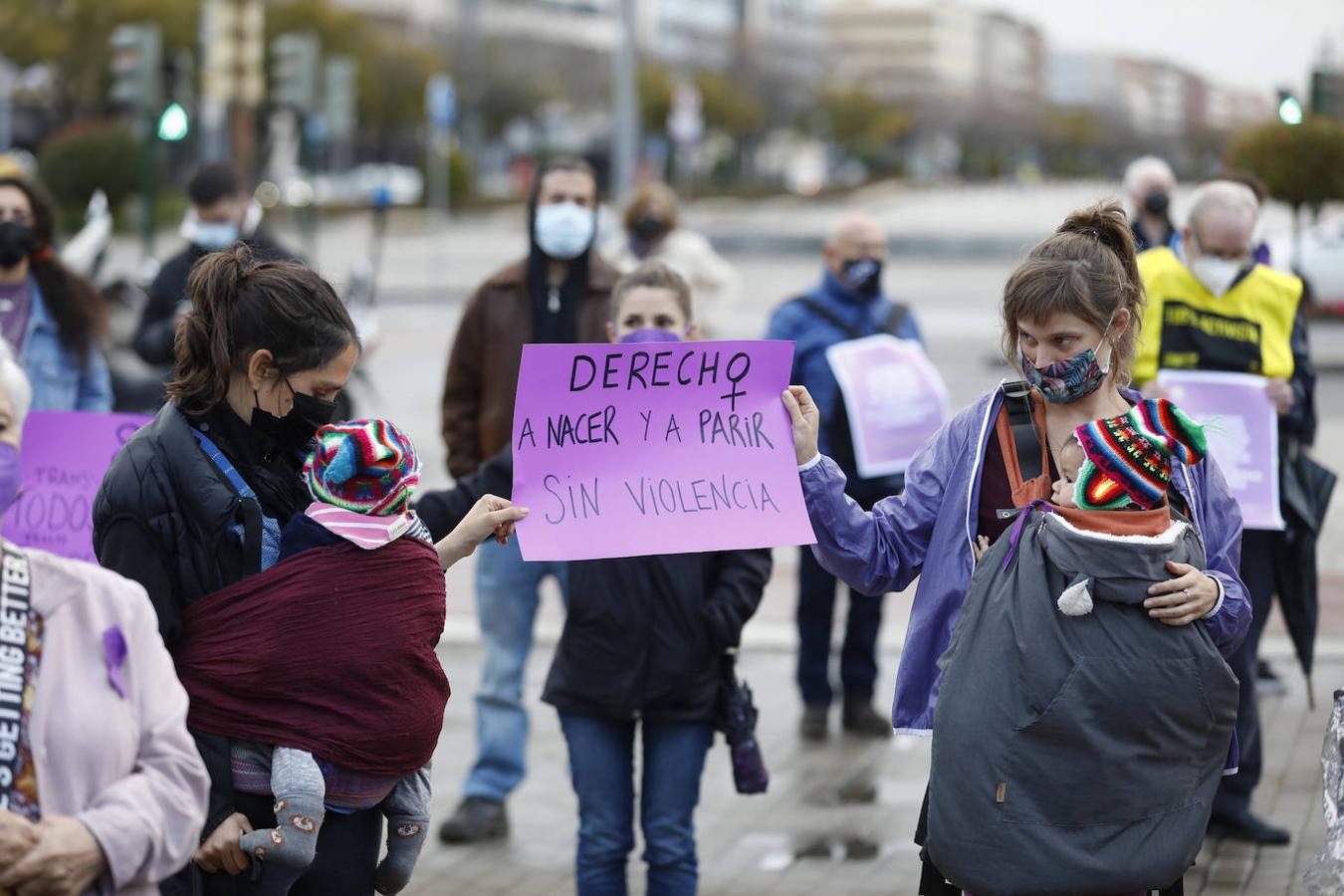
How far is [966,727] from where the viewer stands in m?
3.27

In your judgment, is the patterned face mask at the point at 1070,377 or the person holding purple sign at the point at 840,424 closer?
the patterned face mask at the point at 1070,377

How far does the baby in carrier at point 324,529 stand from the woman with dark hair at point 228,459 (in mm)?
54

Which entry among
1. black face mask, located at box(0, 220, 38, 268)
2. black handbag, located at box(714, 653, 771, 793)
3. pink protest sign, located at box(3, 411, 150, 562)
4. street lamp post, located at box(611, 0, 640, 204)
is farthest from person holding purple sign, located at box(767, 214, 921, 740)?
street lamp post, located at box(611, 0, 640, 204)

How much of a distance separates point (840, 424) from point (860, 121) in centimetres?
10553

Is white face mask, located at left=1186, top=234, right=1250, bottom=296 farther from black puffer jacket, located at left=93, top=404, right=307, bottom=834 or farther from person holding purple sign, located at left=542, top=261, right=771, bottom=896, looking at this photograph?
black puffer jacket, located at left=93, top=404, right=307, bottom=834

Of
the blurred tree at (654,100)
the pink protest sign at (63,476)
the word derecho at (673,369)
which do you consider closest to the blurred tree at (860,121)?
the blurred tree at (654,100)

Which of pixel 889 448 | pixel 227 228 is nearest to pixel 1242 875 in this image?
pixel 889 448

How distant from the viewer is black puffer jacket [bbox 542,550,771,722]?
465 cm

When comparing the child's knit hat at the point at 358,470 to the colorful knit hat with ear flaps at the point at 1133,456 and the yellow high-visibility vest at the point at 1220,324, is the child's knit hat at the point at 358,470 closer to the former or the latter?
the colorful knit hat with ear flaps at the point at 1133,456

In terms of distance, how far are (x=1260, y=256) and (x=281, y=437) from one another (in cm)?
420

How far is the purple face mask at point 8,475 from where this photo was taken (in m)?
2.63

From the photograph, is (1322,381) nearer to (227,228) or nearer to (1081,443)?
(227,228)

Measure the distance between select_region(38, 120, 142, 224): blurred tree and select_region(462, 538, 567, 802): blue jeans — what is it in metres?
27.9

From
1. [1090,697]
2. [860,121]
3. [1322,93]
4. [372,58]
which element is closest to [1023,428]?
[1090,697]
